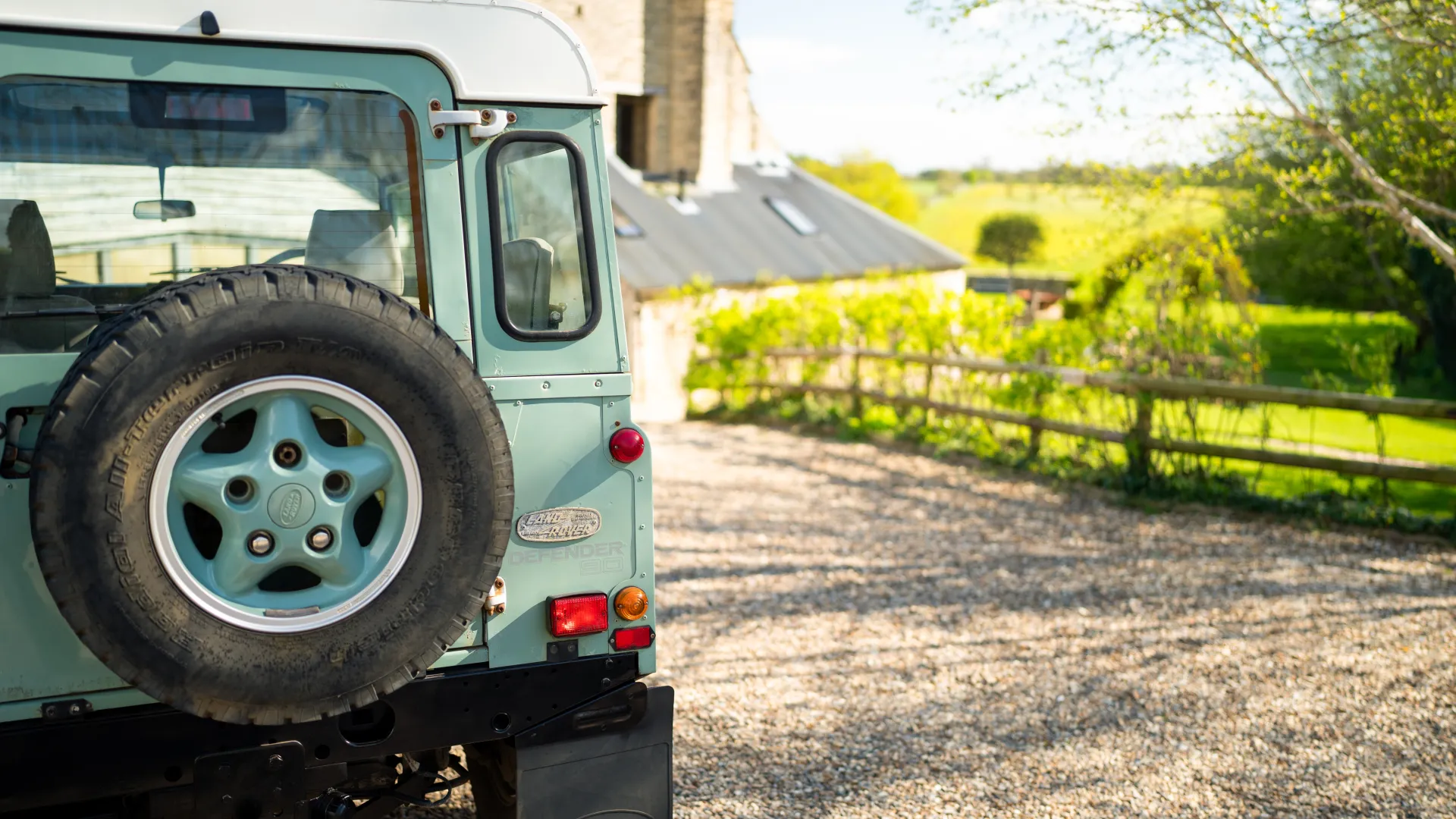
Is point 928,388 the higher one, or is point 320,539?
point 320,539

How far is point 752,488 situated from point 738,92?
46.7 feet

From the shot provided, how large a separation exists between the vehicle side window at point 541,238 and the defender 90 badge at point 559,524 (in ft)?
1.57

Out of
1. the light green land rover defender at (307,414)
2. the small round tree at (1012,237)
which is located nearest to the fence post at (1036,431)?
the light green land rover defender at (307,414)

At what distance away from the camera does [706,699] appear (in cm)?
494

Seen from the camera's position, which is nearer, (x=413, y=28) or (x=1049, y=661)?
(x=413, y=28)

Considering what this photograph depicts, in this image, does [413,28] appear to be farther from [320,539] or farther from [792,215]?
[792,215]

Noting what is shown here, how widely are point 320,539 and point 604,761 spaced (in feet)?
3.69

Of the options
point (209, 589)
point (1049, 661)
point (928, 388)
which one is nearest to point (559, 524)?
point (209, 589)

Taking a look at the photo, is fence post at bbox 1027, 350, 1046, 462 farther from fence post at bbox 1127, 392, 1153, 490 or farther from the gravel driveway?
A: fence post at bbox 1127, 392, 1153, 490

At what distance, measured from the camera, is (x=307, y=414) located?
2.46 metres

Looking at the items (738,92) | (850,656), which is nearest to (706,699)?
(850,656)

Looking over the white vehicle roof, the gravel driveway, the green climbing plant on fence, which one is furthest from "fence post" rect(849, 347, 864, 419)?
the white vehicle roof

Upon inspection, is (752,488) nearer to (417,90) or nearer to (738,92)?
(417,90)

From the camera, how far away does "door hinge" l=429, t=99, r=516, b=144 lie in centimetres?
278
